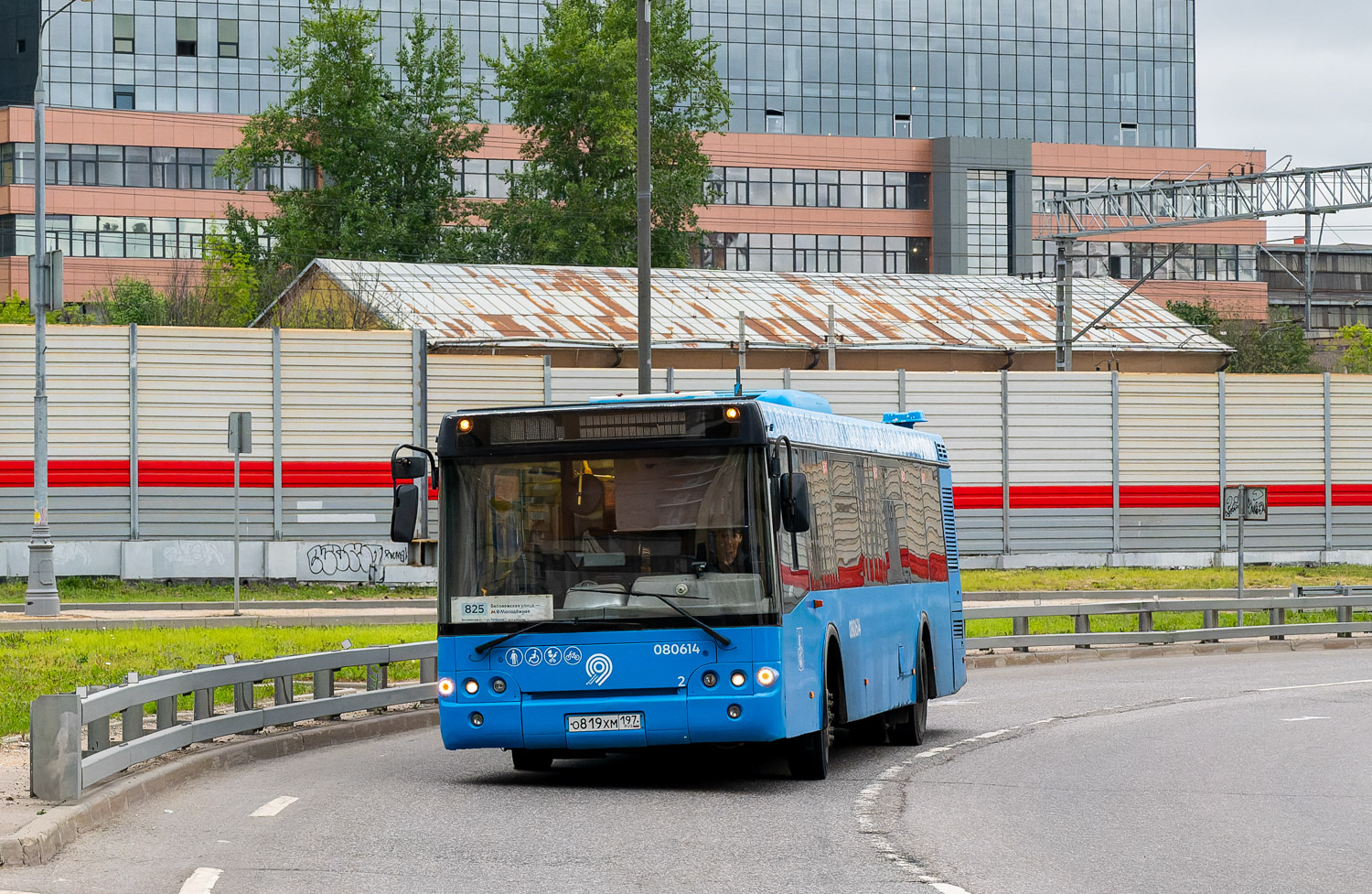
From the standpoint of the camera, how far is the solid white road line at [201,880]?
29.2 ft

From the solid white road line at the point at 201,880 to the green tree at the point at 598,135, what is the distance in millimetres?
60008

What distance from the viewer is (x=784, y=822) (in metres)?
11.5

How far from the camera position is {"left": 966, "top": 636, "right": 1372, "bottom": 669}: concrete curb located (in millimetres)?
26906

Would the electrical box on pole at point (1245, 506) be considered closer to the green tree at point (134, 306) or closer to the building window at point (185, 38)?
the green tree at point (134, 306)

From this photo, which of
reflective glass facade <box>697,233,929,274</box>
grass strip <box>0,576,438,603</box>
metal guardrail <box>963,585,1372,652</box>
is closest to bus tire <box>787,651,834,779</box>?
metal guardrail <box>963,585,1372,652</box>

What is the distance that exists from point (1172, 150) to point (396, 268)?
210 feet

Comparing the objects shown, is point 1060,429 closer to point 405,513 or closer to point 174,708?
point 174,708

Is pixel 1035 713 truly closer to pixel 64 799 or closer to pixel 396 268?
pixel 64 799

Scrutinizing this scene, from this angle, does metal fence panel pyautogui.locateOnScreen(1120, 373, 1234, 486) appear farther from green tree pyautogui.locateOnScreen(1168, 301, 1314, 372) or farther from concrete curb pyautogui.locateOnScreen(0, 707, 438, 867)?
green tree pyautogui.locateOnScreen(1168, 301, 1314, 372)

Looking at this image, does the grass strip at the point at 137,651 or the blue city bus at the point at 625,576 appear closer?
the blue city bus at the point at 625,576

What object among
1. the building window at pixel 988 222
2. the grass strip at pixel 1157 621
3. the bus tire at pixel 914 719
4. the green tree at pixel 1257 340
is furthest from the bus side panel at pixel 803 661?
the building window at pixel 988 222

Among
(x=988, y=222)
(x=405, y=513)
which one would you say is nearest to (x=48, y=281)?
(x=405, y=513)

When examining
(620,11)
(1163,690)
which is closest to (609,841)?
(1163,690)

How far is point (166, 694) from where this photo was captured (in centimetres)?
1301
